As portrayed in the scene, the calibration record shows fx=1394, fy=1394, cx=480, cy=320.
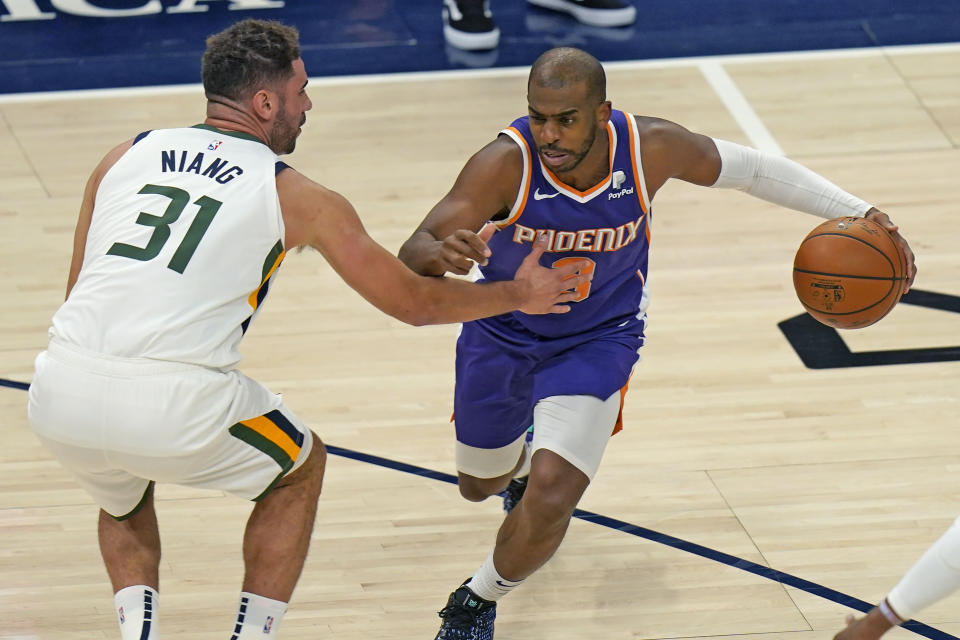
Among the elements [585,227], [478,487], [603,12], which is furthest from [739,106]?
[585,227]

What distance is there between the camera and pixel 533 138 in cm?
424

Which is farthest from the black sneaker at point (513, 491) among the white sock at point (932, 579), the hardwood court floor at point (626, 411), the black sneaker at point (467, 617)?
the white sock at point (932, 579)

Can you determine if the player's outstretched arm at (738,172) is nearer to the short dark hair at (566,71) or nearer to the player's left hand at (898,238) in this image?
the player's left hand at (898,238)

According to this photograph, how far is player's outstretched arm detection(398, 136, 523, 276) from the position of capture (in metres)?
4.08

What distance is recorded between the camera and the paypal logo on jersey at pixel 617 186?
432 cm

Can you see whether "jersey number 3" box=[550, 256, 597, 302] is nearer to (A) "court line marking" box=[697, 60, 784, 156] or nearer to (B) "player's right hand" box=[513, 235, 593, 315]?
(B) "player's right hand" box=[513, 235, 593, 315]

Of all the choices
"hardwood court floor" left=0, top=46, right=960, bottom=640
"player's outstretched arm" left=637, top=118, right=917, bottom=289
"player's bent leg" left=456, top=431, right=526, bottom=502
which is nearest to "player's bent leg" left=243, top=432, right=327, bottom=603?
"hardwood court floor" left=0, top=46, right=960, bottom=640

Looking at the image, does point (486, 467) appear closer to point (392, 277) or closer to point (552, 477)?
point (552, 477)

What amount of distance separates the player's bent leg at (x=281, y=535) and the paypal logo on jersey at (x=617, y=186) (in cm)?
122

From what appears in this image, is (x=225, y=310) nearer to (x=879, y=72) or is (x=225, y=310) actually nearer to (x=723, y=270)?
(x=723, y=270)

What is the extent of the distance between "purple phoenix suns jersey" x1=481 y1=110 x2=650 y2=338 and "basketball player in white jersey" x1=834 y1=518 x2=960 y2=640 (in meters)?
1.30

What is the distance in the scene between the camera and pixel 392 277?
3.81 meters

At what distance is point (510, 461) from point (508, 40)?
525 cm

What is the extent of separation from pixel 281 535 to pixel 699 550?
1.70 meters
